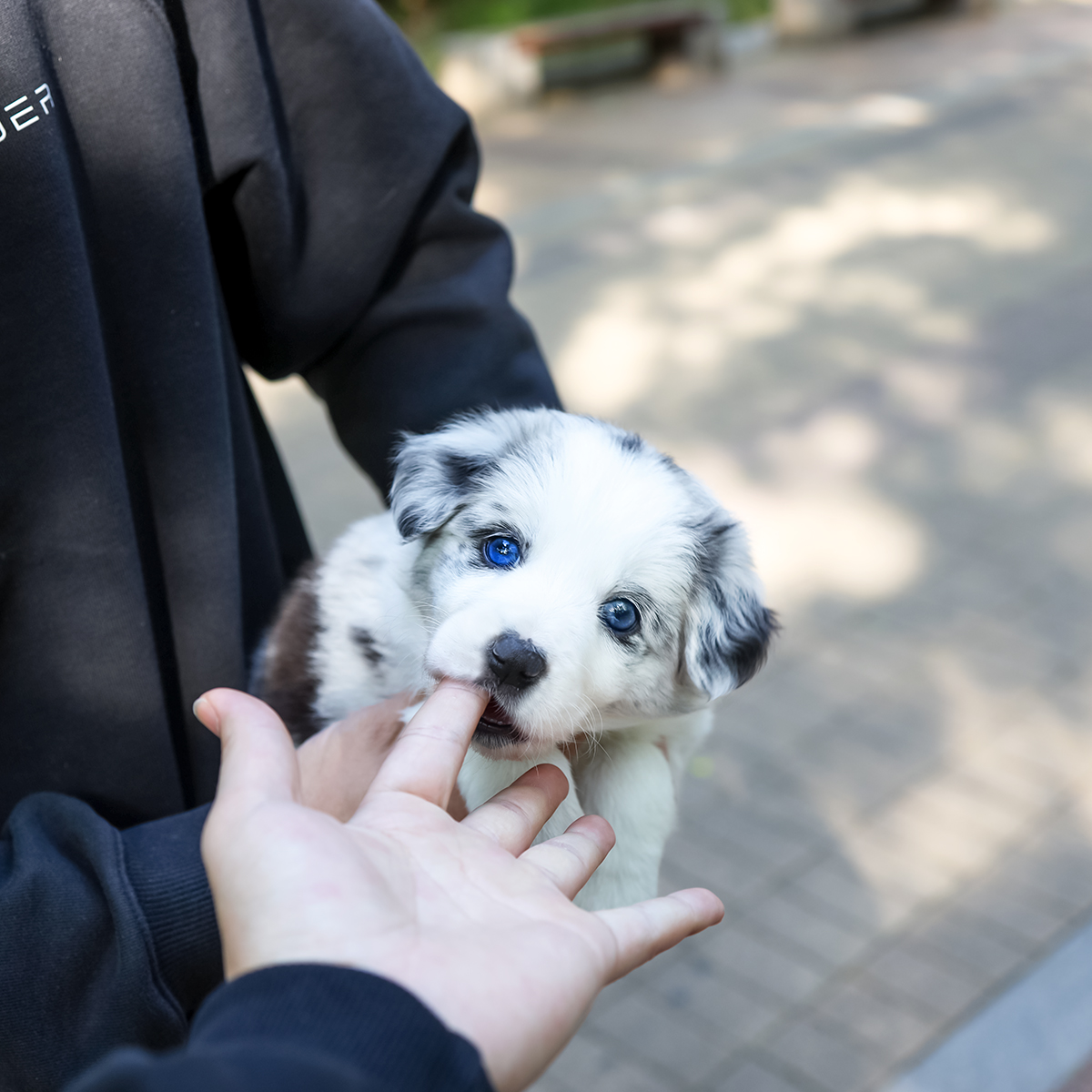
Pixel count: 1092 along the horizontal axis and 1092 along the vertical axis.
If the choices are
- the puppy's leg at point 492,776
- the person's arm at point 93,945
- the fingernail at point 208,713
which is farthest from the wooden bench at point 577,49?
the fingernail at point 208,713

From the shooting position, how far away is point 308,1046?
109 centimetres

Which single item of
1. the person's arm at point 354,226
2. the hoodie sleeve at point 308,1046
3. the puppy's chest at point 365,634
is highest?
the person's arm at point 354,226

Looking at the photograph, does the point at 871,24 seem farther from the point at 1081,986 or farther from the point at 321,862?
the point at 321,862

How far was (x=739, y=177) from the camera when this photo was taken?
1198 centimetres

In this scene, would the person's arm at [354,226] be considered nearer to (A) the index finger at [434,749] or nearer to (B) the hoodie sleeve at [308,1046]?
(A) the index finger at [434,749]

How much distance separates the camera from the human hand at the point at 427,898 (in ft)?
4.02

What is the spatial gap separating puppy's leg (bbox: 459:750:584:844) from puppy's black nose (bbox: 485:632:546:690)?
7.5 inches

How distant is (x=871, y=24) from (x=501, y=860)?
20.1 meters

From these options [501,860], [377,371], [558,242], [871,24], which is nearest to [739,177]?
[558,242]

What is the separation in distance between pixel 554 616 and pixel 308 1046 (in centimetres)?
95

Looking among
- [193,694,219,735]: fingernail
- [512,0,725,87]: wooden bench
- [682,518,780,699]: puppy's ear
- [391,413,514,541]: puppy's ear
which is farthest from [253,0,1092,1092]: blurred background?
[193,694,219,735]: fingernail

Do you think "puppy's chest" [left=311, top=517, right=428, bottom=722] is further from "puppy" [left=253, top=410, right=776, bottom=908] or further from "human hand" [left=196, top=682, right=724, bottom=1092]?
"human hand" [left=196, top=682, right=724, bottom=1092]

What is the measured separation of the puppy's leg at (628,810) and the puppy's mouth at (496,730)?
0.95 feet

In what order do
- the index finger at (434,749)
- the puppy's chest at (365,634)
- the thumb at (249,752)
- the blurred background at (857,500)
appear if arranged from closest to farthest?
the thumb at (249,752) < the index finger at (434,749) < the puppy's chest at (365,634) < the blurred background at (857,500)
